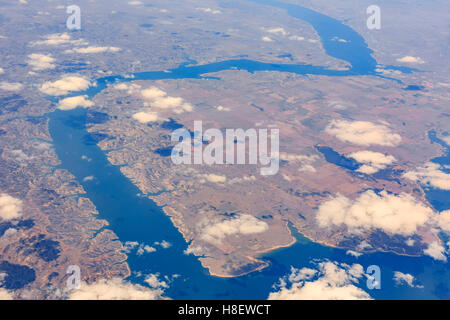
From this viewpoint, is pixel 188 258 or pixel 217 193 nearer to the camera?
pixel 188 258

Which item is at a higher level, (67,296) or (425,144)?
(425,144)

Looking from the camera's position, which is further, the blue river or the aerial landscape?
the aerial landscape

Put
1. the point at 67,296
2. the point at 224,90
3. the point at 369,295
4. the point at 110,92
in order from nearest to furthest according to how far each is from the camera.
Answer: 1. the point at 67,296
2. the point at 369,295
3. the point at 110,92
4. the point at 224,90

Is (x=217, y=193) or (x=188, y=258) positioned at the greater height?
(x=217, y=193)

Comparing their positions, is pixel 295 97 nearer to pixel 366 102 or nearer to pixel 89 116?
pixel 366 102

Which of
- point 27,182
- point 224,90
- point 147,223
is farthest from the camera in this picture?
point 224,90

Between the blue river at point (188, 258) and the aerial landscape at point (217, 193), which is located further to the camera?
the aerial landscape at point (217, 193)

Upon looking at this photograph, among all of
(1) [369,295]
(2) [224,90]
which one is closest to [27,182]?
(1) [369,295]
